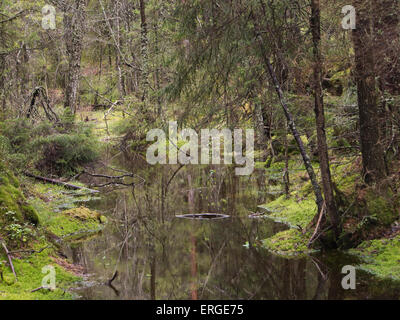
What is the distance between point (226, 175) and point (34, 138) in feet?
23.3

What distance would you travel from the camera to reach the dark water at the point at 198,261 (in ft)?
20.9

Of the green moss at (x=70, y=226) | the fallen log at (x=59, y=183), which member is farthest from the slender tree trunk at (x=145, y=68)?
the green moss at (x=70, y=226)

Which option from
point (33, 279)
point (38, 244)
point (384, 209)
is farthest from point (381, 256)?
point (38, 244)

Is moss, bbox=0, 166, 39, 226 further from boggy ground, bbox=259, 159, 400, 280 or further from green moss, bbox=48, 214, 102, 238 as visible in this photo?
boggy ground, bbox=259, 159, 400, 280

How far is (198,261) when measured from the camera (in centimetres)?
770

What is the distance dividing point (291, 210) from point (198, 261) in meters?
3.68

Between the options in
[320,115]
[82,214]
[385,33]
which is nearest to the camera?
[385,33]

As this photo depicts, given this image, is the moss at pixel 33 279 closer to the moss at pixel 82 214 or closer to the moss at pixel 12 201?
the moss at pixel 12 201

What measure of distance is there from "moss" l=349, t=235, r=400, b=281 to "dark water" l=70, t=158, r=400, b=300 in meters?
0.23

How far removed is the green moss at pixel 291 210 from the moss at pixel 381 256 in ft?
5.17

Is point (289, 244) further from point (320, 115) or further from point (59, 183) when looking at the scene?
point (59, 183)

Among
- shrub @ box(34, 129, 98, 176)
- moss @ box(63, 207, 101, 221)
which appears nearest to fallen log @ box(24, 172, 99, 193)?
shrub @ box(34, 129, 98, 176)

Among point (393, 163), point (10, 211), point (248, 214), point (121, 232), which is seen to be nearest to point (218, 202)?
point (248, 214)
